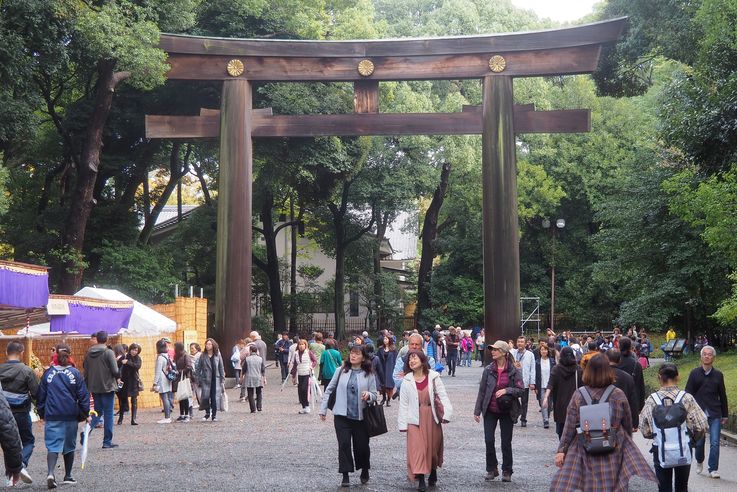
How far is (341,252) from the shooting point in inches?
1983

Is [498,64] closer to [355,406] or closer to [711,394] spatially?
[711,394]

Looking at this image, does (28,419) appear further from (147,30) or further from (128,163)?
(128,163)

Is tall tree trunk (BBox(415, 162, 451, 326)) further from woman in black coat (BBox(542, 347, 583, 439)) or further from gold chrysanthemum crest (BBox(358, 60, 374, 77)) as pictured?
woman in black coat (BBox(542, 347, 583, 439))

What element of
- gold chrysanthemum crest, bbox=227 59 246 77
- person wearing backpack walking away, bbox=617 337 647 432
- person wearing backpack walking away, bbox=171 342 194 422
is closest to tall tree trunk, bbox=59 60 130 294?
gold chrysanthemum crest, bbox=227 59 246 77

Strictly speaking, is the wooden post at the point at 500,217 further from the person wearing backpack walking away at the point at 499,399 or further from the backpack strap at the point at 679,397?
the backpack strap at the point at 679,397

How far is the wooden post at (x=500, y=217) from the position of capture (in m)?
23.9

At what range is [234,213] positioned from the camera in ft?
82.2

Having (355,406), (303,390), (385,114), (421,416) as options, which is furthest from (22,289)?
(385,114)

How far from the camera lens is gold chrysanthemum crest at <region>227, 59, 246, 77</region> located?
25406 millimetres

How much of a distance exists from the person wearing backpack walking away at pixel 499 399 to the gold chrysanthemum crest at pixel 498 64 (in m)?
14.6

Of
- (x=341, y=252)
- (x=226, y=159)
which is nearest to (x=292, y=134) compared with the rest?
(x=226, y=159)

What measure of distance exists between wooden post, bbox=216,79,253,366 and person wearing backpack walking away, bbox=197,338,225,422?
6.20 m

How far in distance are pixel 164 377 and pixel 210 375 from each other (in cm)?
88

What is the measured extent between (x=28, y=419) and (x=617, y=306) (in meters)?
41.3
